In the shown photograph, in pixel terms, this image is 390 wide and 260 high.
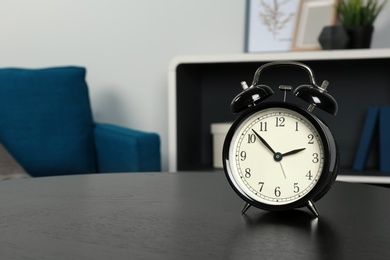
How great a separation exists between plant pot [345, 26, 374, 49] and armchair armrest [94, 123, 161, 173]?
2.69 feet

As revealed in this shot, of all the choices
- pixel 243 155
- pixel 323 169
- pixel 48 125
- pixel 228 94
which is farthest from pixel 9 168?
pixel 323 169

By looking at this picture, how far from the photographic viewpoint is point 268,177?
28.2 inches

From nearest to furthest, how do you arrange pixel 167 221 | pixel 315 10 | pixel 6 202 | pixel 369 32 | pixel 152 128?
pixel 167 221, pixel 6 202, pixel 369 32, pixel 315 10, pixel 152 128

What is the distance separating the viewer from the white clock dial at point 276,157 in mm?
707

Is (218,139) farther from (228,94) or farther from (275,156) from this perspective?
(275,156)

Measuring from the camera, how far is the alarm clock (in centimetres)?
70

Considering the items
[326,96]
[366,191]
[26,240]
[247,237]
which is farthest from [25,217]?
[366,191]

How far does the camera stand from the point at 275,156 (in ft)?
2.36

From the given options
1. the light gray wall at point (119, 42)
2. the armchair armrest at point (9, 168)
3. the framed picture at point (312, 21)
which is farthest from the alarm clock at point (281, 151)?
the light gray wall at point (119, 42)

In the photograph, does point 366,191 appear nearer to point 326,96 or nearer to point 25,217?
point 326,96

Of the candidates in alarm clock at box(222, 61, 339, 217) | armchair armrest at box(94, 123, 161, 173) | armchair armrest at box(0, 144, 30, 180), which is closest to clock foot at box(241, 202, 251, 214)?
alarm clock at box(222, 61, 339, 217)

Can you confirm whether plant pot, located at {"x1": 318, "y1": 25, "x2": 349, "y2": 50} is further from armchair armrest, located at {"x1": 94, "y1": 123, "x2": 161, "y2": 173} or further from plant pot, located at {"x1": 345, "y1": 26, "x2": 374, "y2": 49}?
armchair armrest, located at {"x1": 94, "y1": 123, "x2": 161, "y2": 173}

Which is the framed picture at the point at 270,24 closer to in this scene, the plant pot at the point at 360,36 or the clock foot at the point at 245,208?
the plant pot at the point at 360,36

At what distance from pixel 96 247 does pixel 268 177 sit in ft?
0.90
